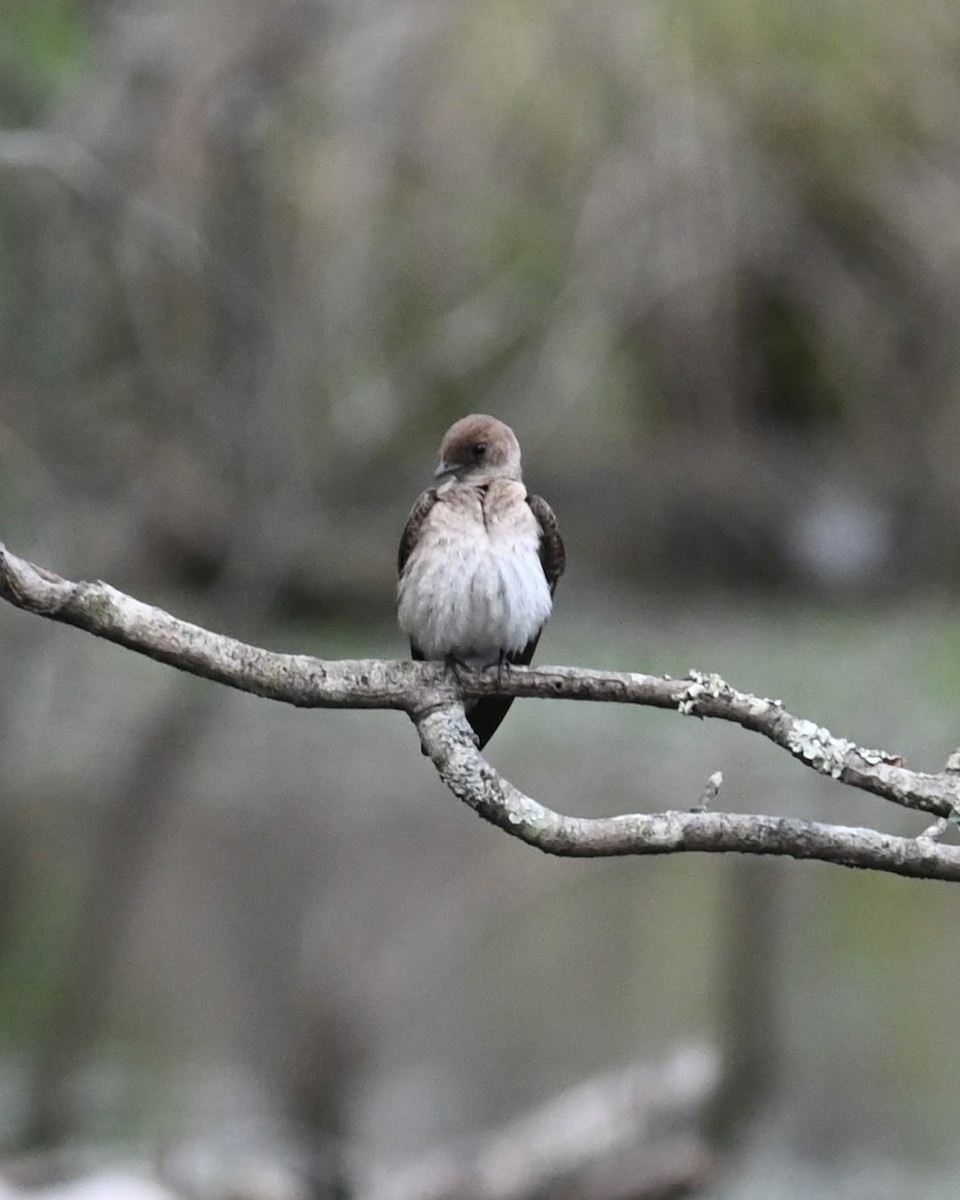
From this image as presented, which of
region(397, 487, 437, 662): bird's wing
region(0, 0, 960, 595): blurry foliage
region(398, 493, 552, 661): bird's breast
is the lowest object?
region(398, 493, 552, 661): bird's breast

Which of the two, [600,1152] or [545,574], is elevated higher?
[545,574]

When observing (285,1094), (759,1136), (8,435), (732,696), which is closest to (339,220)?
(8,435)

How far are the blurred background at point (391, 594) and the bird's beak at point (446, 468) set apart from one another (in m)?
2.08

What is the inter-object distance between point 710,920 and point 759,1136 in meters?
1.05

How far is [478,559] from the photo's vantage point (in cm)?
375

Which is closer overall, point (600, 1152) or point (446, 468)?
point (446, 468)

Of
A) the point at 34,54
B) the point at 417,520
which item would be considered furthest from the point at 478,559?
the point at 34,54

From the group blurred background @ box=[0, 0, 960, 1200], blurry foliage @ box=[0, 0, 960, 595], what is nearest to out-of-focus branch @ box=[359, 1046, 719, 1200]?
blurred background @ box=[0, 0, 960, 1200]

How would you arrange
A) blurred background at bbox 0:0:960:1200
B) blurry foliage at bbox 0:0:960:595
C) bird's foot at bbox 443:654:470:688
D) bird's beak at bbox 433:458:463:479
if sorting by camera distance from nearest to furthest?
bird's foot at bbox 443:654:470:688
bird's beak at bbox 433:458:463:479
blurry foliage at bbox 0:0:960:595
blurred background at bbox 0:0:960:1200

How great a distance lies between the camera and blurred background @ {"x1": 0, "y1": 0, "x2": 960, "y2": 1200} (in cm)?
632

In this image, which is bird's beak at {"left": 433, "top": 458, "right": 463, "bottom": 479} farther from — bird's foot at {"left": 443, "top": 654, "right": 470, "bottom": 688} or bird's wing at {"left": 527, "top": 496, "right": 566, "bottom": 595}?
bird's foot at {"left": 443, "top": 654, "right": 470, "bottom": 688}

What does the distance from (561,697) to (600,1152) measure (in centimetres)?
316

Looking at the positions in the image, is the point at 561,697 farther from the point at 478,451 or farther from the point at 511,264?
the point at 511,264

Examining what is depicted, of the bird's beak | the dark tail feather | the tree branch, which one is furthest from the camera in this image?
the bird's beak
